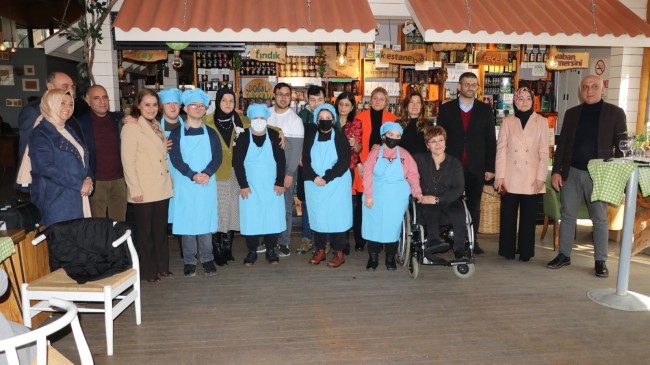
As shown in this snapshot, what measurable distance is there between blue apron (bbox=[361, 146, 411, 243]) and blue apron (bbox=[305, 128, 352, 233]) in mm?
273

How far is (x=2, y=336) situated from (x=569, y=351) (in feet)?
10.7

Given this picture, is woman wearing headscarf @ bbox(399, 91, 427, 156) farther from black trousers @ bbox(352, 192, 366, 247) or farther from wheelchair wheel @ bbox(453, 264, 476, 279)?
wheelchair wheel @ bbox(453, 264, 476, 279)

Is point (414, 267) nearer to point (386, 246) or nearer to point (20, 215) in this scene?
point (386, 246)

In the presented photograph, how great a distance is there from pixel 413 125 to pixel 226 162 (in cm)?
201

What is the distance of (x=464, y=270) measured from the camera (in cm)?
489

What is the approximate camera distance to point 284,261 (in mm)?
5457

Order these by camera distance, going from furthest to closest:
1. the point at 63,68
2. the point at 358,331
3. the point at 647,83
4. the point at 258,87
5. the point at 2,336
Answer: the point at 63,68 → the point at 258,87 → the point at 647,83 → the point at 358,331 → the point at 2,336

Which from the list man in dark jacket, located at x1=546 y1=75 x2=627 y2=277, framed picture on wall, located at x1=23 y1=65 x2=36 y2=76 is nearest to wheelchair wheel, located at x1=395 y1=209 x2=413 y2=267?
man in dark jacket, located at x1=546 y1=75 x2=627 y2=277

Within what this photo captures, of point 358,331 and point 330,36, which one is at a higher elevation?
point 330,36

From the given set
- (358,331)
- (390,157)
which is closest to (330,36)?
(390,157)

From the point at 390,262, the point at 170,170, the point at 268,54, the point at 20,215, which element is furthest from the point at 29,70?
the point at 390,262

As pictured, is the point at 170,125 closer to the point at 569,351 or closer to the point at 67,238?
the point at 67,238

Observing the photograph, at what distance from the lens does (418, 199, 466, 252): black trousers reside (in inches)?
189

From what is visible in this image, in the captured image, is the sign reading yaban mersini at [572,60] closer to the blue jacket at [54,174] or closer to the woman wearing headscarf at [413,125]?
the woman wearing headscarf at [413,125]
